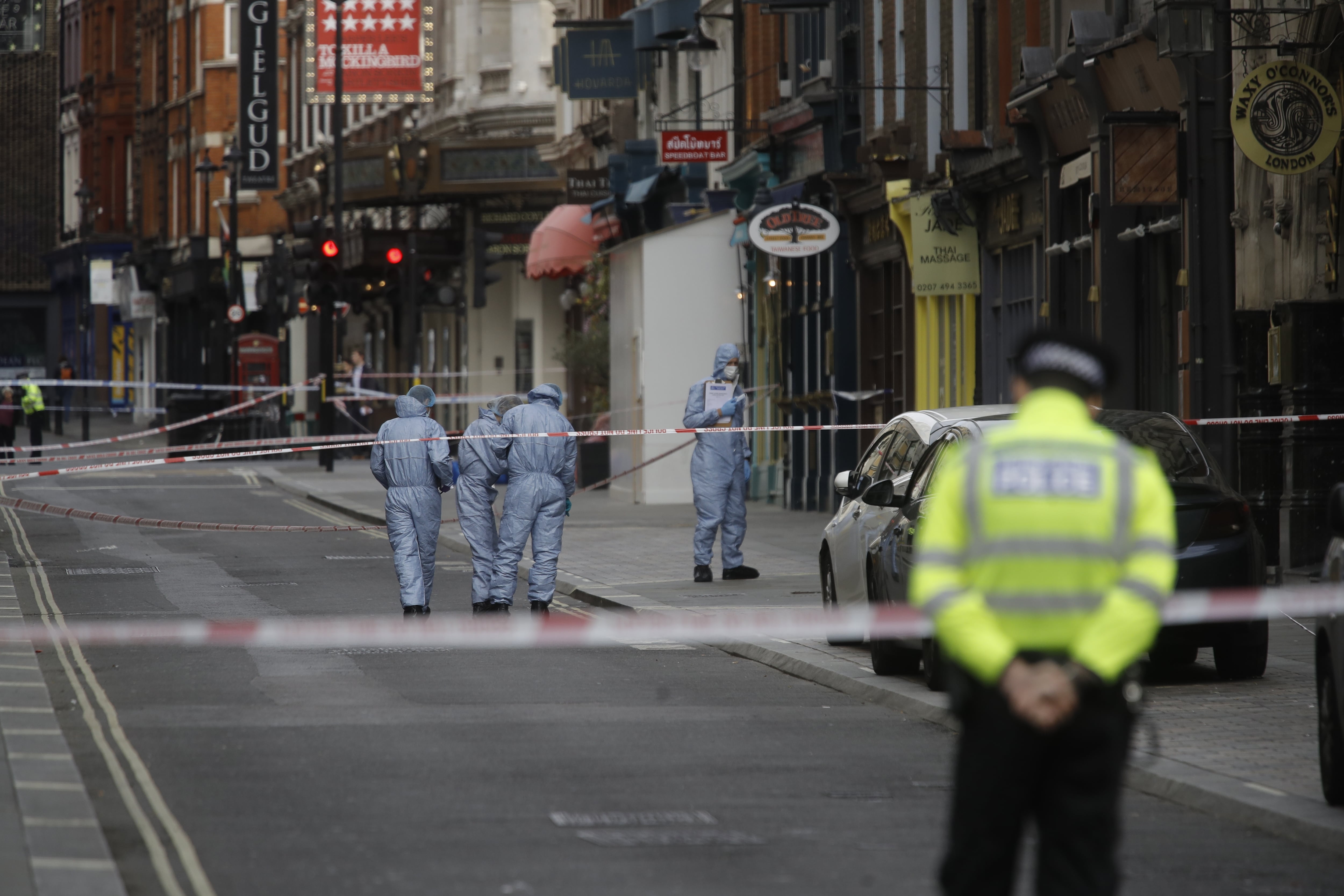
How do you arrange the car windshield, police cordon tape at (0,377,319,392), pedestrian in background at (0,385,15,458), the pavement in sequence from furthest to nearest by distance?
pedestrian in background at (0,385,15,458)
police cordon tape at (0,377,319,392)
the car windshield
the pavement

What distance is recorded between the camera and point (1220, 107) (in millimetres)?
17078

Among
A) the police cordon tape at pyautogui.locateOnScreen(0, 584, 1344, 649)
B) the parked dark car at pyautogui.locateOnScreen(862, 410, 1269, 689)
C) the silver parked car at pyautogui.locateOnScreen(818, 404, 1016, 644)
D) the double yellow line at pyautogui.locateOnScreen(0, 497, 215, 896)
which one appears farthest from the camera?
the silver parked car at pyautogui.locateOnScreen(818, 404, 1016, 644)

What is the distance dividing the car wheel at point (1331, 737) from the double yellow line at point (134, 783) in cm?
383

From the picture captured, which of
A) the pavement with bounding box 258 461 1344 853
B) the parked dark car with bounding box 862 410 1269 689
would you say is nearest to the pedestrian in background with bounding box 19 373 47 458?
the pavement with bounding box 258 461 1344 853

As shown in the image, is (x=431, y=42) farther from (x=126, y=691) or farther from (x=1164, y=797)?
(x=1164, y=797)

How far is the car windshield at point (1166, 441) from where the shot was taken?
1191 centimetres

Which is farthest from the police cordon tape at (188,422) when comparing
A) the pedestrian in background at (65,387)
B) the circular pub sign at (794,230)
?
the circular pub sign at (794,230)

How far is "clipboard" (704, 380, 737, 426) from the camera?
62.2 ft

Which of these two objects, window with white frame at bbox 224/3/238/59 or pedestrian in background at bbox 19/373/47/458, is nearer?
pedestrian in background at bbox 19/373/47/458

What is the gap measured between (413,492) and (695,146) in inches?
669

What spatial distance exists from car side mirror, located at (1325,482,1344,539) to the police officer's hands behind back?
10.3 ft

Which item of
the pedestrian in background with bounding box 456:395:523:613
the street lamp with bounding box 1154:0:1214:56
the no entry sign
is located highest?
A: the no entry sign

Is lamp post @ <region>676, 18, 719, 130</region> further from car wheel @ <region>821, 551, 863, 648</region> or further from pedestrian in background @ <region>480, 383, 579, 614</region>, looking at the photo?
car wheel @ <region>821, 551, 863, 648</region>

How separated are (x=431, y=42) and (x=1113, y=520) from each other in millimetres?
44959
